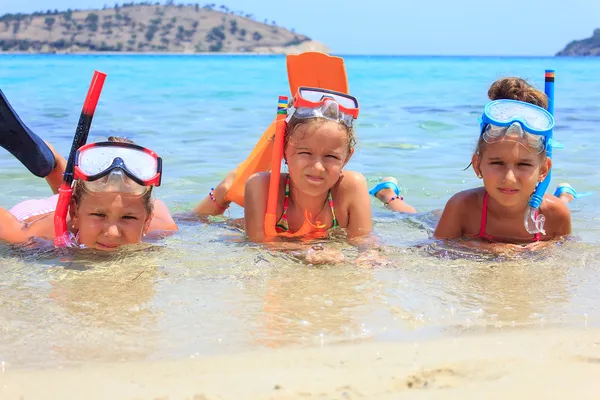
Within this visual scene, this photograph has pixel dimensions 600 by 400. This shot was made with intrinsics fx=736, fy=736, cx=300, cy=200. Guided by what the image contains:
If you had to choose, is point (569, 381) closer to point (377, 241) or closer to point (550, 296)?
point (550, 296)

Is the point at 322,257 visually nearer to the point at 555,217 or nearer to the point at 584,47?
the point at 555,217

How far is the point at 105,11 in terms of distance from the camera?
118 metres

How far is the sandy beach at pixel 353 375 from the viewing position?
2.01 m

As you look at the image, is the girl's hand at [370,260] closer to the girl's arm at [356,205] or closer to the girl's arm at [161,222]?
the girl's arm at [356,205]

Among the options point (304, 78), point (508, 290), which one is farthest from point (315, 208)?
point (508, 290)

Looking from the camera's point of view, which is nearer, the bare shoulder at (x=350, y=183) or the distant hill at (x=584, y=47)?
the bare shoulder at (x=350, y=183)

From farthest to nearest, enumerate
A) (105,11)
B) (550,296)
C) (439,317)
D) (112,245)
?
1. (105,11)
2. (112,245)
3. (550,296)
4. (439,317)

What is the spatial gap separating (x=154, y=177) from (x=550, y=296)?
1.94 metres

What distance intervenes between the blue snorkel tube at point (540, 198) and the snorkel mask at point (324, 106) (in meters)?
1.05

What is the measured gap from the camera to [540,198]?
392 cm

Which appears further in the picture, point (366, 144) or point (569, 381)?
point (366, 144)

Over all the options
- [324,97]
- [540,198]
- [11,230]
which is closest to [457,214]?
[540,198]

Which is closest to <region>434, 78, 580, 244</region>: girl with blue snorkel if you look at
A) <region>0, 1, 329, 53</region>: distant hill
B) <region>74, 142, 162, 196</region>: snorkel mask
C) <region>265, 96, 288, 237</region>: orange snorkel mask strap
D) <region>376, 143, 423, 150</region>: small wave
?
<region>265, 96, 288, 237</region>: orange snorkel mask strap

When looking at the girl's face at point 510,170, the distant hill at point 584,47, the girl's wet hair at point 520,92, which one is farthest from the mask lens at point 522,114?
the distant hill at point 584,47
